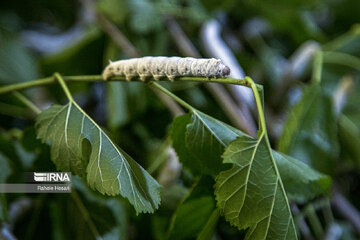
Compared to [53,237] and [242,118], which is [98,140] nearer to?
[53,237]

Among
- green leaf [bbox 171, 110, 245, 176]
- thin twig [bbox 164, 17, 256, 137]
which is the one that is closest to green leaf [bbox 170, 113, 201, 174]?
green leaf [bbox 171, 110, 245, 176]

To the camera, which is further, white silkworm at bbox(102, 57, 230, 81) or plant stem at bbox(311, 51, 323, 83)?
plant stem at bbox(311, 51, 323, 83)

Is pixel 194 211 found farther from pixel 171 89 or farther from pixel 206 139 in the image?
pixel 171 89

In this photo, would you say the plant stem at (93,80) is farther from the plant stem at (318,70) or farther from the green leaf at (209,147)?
the plant stem at (318,70)

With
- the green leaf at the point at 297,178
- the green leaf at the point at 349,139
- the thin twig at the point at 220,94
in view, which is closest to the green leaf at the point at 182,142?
the green leaf at the point at 297,178

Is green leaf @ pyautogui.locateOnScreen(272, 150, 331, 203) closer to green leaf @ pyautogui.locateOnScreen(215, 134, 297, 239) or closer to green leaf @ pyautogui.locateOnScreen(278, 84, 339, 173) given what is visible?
green leaf @ pyautogui.locateOnScreen(215, 134, 297, 239)

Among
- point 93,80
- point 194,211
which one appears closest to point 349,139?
point 194,211
